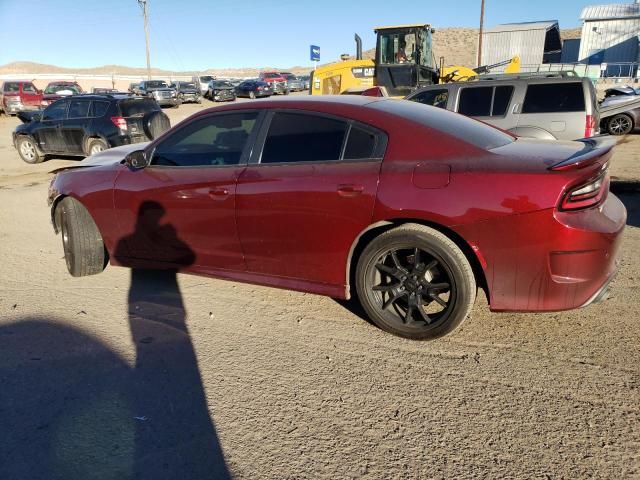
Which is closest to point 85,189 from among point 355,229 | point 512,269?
point 355,229

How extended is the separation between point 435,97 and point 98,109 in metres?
7.62

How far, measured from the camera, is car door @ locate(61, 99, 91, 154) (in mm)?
11398

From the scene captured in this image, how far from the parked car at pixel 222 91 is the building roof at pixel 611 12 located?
1366 inches

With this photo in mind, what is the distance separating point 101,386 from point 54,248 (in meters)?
3.22

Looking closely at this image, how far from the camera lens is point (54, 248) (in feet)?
18.1

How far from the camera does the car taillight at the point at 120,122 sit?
11000 millimetres

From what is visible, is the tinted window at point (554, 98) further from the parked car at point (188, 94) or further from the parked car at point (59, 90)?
the parked car at point (188, 94)

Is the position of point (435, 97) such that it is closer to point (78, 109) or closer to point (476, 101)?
point (476, 101)

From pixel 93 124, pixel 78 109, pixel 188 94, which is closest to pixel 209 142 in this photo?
pixel 93 124

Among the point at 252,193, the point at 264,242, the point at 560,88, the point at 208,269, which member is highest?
the point at 560,88

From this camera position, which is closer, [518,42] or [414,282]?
[414,282]

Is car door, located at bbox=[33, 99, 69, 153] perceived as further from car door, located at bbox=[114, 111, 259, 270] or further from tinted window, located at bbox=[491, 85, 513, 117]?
tinted window, located at bbox=[491, 85, 513, 117]

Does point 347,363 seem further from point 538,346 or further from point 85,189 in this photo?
point 85,189

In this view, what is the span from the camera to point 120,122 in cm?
1101
